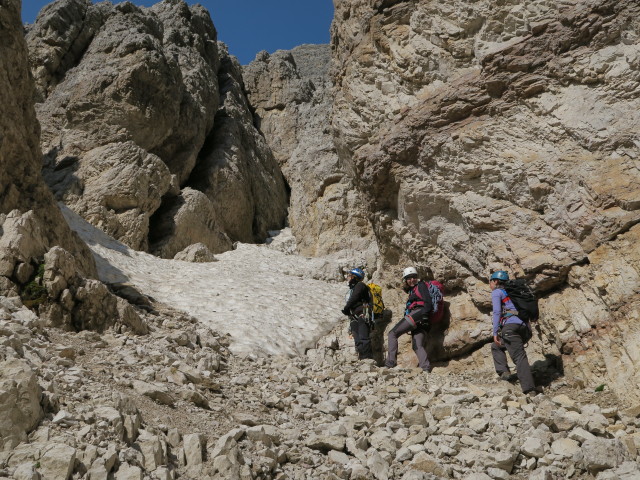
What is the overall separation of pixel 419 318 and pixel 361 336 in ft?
6.00

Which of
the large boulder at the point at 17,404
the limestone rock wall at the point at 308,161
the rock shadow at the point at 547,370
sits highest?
the limestone rock wall at the point at 308,161

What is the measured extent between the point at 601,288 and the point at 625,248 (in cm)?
78

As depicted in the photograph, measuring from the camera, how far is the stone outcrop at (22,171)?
12.3 m

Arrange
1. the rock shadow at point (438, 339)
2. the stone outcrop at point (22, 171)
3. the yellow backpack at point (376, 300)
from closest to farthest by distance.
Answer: the rock shadow at point (438, 339) → the stone outcrop at point (22, 171) → the yellow backpack at point (376, 300)

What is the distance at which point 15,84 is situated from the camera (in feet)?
53.9

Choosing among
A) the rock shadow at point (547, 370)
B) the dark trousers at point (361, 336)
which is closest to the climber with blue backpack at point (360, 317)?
the dark trousers at point (361, 336)

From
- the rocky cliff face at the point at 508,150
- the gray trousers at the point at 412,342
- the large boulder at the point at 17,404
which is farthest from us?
the gray trousers at the point at 412,342

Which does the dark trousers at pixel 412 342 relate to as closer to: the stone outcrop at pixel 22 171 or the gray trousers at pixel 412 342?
the gray trousers at pixel 412 342

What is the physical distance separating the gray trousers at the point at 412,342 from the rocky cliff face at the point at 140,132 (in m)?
17.9

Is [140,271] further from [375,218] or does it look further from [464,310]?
[464,310]

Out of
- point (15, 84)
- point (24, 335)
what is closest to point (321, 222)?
point (15, 84)

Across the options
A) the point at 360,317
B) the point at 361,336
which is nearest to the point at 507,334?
the point at 361,336

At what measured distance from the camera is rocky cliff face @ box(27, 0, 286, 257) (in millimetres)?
28312

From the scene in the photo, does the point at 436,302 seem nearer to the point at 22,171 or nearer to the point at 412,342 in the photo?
the point at 412,342
